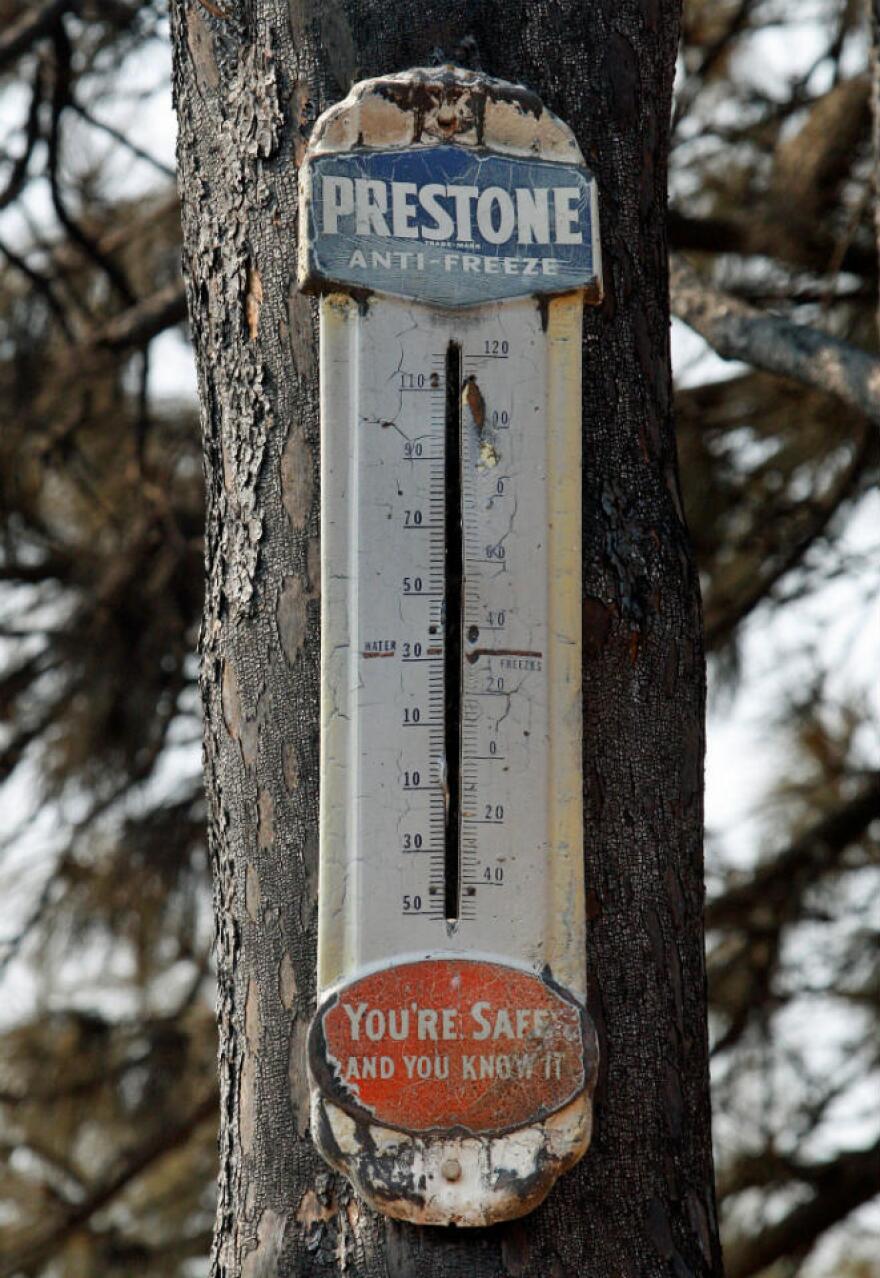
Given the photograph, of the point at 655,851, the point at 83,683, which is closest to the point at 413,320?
the point at 655,851

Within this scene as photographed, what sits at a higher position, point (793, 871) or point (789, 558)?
point (789, 558)

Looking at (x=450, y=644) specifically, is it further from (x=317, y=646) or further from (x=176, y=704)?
(x=176, y=704)

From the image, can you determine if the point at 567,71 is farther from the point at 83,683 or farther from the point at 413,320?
the point at 83,683

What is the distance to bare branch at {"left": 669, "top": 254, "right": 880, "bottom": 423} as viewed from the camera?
9.36ft

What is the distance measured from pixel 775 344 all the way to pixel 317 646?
1.53 meters

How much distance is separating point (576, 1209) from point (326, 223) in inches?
33.5

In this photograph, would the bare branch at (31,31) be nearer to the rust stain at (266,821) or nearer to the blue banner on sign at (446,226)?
the blue banner on sign at (446,226)

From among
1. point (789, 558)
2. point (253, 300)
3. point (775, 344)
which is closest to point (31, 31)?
point (775, 344)

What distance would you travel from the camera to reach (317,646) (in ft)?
5.52

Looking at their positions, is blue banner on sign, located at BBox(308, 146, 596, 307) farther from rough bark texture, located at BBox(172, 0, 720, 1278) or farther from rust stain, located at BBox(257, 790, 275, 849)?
rust stain, located at BBox(257, 790, 275, 849)

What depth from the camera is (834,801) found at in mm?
5262

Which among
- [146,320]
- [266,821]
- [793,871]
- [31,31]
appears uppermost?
[31,31]

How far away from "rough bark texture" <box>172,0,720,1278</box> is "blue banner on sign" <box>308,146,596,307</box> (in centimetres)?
10

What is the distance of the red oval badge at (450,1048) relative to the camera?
1543 millimetres
